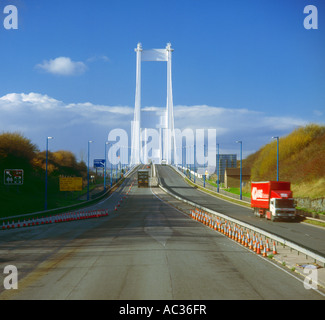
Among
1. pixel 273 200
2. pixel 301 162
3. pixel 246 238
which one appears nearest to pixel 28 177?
pixel 301 162

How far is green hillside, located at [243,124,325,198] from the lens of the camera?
60.9 meters

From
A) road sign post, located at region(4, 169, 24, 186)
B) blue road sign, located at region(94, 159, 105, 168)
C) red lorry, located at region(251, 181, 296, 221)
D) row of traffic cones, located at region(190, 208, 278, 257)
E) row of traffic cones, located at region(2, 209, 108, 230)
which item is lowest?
row of traffic cones, located at region(2, 209, 108, 230)

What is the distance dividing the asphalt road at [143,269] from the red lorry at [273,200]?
14.6m

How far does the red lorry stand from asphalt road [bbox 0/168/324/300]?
14.6 meters

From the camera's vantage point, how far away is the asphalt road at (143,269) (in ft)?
38.1

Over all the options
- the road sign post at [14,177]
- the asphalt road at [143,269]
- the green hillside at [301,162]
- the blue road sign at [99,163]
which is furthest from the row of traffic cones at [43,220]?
the blue road sign at [99,163]

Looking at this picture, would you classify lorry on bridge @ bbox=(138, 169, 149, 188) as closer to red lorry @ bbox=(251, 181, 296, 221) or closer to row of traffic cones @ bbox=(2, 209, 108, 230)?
row of traffic cones @ bbox=(2, 209, 108, 230)

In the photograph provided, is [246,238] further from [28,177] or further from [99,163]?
[99,163]

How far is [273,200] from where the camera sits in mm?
39344

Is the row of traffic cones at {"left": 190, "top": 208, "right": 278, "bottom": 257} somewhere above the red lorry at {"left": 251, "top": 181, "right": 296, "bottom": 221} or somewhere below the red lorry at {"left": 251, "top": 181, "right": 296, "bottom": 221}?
below

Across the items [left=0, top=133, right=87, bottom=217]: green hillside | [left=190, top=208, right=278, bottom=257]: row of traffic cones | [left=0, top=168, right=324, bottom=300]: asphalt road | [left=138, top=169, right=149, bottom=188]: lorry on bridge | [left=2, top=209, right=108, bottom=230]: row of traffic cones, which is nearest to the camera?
[left=0, top=168, right=324, bottom=300]: asphalt road

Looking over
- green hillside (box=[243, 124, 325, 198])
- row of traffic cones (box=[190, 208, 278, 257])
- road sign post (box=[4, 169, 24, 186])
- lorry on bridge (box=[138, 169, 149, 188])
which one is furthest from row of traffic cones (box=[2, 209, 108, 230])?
lorry on bridge (box=[138, 169, 149, 188])

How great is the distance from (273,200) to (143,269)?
2629 centimetres

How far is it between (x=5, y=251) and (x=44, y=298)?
11.1 m
